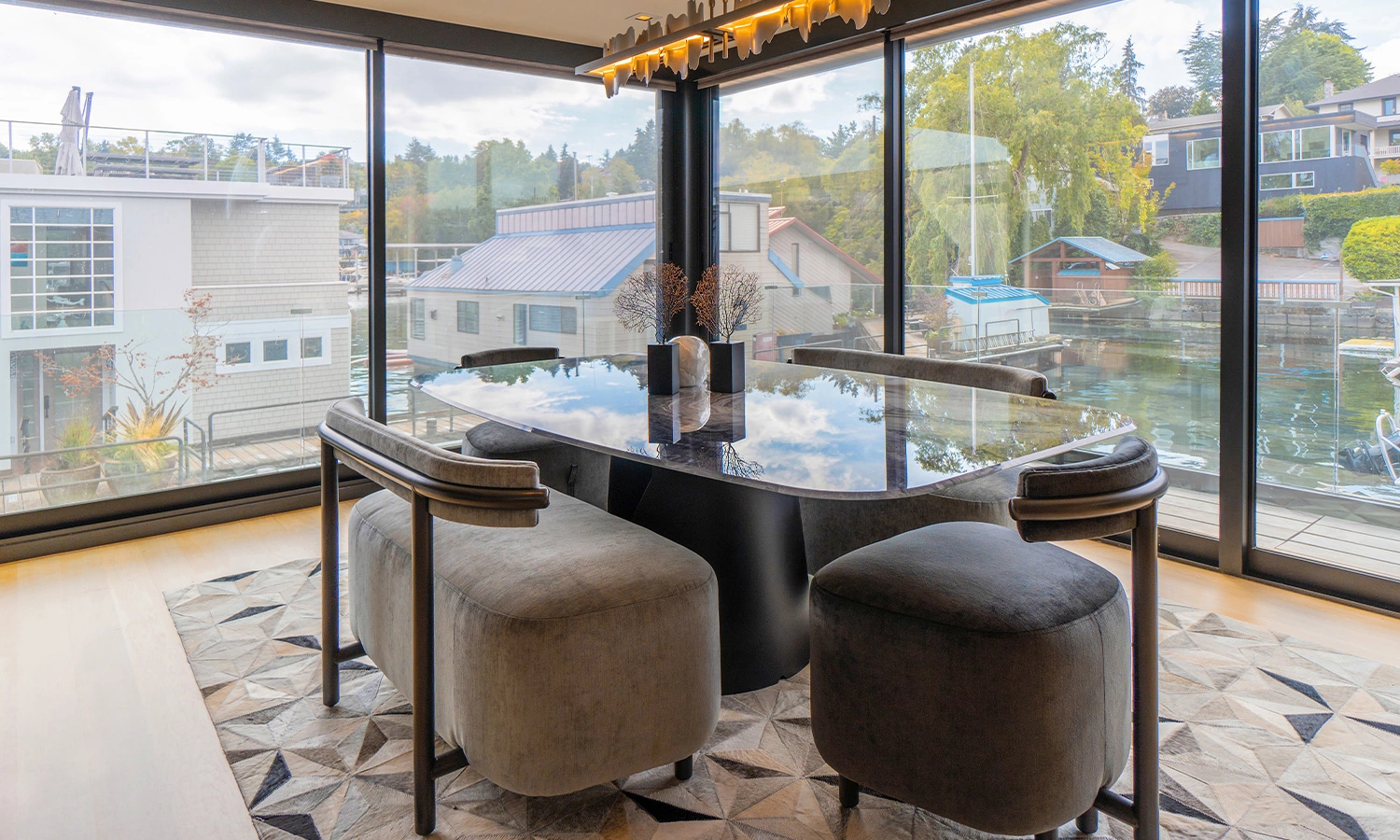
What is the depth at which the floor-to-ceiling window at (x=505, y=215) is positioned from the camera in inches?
179

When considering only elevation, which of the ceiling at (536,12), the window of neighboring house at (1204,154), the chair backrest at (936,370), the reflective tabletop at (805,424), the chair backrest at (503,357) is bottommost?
the reflective tabletop at (805,424)

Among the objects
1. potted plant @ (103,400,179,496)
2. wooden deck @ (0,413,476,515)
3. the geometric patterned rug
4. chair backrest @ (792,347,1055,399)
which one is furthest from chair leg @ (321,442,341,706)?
potted plant @ (103,400,179,496)

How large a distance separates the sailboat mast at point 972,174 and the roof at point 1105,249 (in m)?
0.39

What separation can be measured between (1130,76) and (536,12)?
2613 millimetres

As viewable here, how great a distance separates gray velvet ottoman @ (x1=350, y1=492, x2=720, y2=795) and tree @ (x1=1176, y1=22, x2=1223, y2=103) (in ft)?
8.85

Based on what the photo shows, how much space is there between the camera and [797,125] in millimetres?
4914

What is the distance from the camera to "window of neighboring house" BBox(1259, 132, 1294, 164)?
3047mm

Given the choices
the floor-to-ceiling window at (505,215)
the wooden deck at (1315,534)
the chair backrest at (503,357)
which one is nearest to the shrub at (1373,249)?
the wooden deck at (1315,534)

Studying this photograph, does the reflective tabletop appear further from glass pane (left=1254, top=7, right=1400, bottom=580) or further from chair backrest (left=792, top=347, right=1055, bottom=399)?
glass pane (left=1254, top=7, right=1400, bottom=580)

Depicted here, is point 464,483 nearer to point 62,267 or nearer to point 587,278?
point 62,267

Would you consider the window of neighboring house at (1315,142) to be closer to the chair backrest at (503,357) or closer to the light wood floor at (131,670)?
the light wood floor at (131,670)

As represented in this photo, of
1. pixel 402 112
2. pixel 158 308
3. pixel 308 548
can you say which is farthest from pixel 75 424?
pixel 402 112

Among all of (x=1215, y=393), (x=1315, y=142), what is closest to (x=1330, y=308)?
(x=1215, y=393)

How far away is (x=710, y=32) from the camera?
248 centimetres
